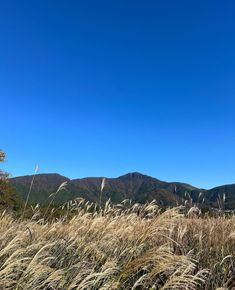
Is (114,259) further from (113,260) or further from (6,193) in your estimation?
(6,193)

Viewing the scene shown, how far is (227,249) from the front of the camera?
6.41 meters

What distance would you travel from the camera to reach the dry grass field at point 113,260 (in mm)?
4410

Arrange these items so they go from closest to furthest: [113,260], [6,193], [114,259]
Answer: [113,260] < [114,259] < [6,193]

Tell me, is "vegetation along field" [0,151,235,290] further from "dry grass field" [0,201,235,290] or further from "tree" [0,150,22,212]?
"tree" [0,150,22,212]

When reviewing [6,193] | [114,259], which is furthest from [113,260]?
[6,193]

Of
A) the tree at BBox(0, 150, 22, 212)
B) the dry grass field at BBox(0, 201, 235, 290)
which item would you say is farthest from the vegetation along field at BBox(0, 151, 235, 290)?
the tree at BBox(0, 150, 22, 212)

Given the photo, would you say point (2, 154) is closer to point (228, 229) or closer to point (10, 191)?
point (10, 191)

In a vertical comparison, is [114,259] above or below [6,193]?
below

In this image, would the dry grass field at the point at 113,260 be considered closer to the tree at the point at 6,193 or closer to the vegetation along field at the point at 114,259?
the vegetation along field at the point at 114,259

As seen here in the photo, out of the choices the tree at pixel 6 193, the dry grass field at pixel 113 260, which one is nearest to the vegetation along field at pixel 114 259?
the dry grass field at pixel 113 260

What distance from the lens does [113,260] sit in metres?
5.20

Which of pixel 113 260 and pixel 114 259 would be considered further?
pixel 114 259

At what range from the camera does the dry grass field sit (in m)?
4.41

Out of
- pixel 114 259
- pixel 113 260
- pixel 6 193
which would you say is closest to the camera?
pixel 113 260
